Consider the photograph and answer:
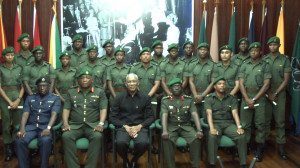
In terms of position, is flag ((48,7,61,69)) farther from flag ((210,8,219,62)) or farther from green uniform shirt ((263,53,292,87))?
green uniform shirt ((263,53,292,87))

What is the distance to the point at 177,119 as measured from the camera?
14.2 feet

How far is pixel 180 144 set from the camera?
4.10m

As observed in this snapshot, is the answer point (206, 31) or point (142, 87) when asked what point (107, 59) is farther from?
point (206, 31)

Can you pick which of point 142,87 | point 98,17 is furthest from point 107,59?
point 98,17

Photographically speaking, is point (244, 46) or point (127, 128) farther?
point (244, 46)

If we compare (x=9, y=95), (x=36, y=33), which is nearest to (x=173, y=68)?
(x=9, y=95)

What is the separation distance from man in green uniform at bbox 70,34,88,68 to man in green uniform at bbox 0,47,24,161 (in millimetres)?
940

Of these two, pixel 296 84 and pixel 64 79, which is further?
pixel 296 84

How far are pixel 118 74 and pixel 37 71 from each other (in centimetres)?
133

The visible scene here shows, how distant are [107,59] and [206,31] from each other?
2331 millimetres

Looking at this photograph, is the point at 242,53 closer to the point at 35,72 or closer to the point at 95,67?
the point at 95,67

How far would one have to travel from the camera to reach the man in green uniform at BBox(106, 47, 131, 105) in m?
5.27

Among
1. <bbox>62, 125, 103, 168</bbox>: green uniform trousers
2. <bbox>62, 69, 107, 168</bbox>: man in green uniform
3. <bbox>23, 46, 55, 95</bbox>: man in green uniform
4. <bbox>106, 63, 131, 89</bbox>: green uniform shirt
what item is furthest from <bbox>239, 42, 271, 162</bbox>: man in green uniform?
<bbox>23, 46, 55, 95</bbox>: man in green uniform

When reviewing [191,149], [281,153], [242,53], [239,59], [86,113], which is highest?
[242,53]
